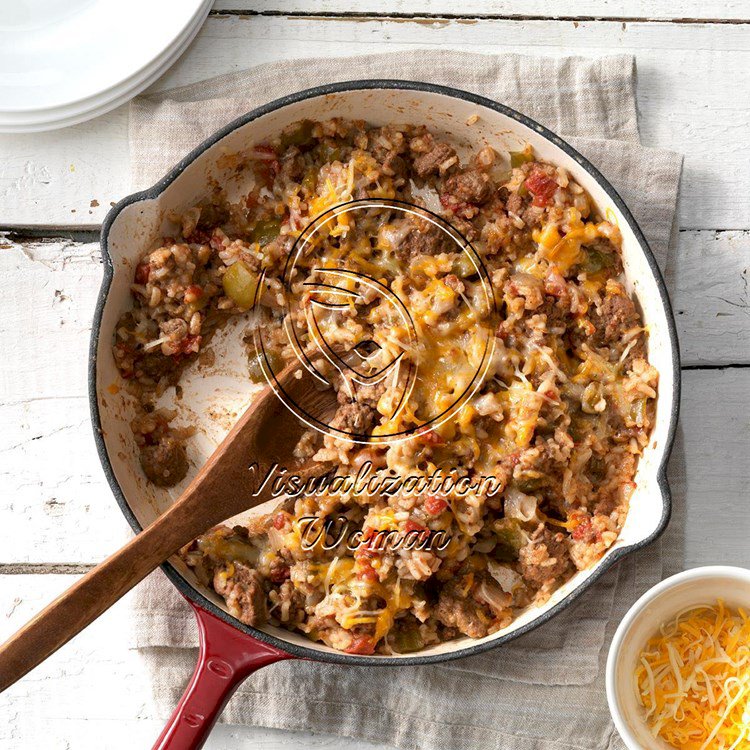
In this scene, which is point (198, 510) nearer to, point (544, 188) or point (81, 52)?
point (544, 188)

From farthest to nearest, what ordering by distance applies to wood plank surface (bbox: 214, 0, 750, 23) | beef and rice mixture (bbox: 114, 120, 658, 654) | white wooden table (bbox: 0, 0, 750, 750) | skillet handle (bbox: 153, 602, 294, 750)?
wood plank surface (bbox: 214, 0, 750, 23) → white wooden table (bbox: 0, 0, 750, 750) → beef and rice mixture (bbox: 114, 120, 658, 654) → skillet handle (bbox: 153, 602, 294, 750)

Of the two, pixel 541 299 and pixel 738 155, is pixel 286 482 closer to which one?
pixel 541 299

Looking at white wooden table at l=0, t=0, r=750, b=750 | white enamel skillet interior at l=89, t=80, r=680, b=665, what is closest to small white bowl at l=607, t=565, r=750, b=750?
white enamel skillet interior at l=89, t=80, r=680, b=665

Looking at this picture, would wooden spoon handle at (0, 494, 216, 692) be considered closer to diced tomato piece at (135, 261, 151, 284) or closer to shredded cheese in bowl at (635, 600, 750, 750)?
diced tomato piece at (135, 261, 151, 284)

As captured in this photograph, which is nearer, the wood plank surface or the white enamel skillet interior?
the white enamel skillet interior

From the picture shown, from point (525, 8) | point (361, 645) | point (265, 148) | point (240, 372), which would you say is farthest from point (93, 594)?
point (525, 8)

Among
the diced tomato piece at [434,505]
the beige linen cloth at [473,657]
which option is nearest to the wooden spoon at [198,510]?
the diced tomato piece at [434,505]
